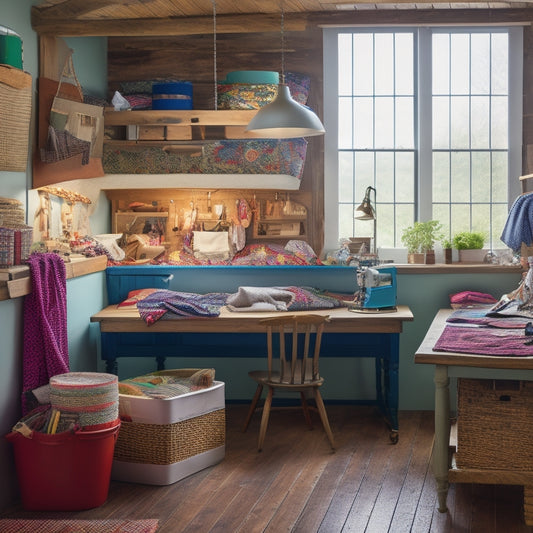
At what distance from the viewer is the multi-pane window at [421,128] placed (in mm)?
6746

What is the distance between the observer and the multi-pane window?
22.1 feet

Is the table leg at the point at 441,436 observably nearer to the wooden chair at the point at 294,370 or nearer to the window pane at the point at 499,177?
the wooden chair at the point at 294,370

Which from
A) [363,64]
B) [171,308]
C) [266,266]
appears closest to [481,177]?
[363,64]

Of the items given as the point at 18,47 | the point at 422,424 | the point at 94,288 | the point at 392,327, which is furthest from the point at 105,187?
the point at 422,424

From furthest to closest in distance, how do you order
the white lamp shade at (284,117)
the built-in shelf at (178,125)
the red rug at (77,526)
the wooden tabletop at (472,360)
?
the built-in shelf at (178,125) < the white lamp shade at (284,117) < the wooden tabletop at (472,360) < the red rug at (77,526)

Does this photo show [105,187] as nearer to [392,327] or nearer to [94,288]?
[94,288]

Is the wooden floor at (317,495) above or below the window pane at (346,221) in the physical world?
below

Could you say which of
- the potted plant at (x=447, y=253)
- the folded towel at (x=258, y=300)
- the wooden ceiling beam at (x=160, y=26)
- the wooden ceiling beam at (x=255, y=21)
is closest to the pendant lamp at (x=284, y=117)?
the wooden ceiling beam at (x=160, y=26)

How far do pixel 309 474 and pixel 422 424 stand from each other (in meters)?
1.50

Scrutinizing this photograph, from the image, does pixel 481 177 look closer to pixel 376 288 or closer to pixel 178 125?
pixel 376 288

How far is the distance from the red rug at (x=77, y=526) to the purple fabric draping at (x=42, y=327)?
2.24 feet

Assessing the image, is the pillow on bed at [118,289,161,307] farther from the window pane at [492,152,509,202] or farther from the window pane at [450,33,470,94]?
the window pane at [450,33,470,94]

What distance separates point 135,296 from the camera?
6168 millimetres

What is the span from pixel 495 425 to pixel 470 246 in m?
2.61
